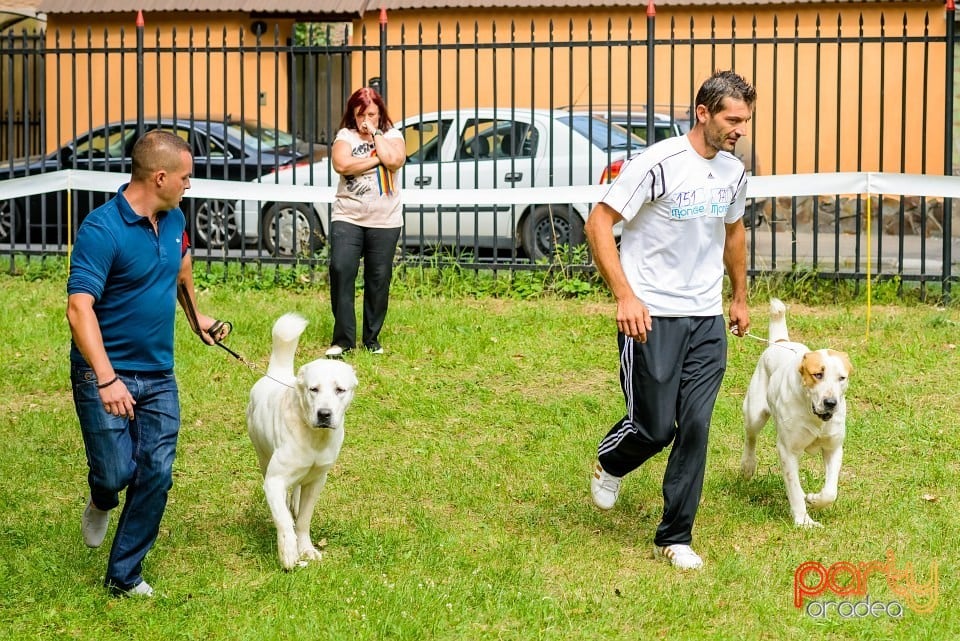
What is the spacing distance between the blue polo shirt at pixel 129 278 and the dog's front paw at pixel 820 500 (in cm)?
294

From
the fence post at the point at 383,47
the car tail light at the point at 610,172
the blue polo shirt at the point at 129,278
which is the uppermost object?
the fence post at the point at 383,47

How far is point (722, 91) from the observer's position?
5203 mm

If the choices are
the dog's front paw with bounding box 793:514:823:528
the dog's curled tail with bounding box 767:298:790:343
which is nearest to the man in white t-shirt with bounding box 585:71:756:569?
the dog's front paw with bounding box 793:514:823:528

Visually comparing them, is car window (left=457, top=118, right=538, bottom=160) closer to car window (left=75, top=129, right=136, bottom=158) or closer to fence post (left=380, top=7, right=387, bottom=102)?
fence post (left=380, top=7, right=387, bottom=102)

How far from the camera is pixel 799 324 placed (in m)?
10.2

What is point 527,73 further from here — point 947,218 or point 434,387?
point 434,387

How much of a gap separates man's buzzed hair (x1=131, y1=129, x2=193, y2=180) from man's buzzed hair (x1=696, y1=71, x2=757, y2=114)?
2.00m

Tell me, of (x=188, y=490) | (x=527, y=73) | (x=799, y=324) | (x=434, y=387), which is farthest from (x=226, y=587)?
(x=527, y=73)

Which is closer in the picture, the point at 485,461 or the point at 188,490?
the point at 188,490

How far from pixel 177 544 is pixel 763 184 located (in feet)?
20.5

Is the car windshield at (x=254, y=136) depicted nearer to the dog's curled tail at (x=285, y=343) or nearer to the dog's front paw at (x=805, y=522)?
the dog's curled tail at (x=285, y=343)

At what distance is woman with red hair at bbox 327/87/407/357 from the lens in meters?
9.34

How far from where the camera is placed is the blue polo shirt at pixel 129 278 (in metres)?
4.68

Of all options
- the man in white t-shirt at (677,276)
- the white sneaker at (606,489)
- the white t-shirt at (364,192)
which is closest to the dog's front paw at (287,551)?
the white sneaker at (606,489)
